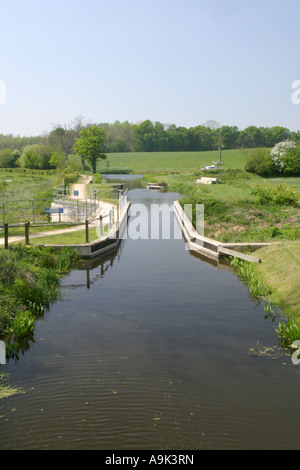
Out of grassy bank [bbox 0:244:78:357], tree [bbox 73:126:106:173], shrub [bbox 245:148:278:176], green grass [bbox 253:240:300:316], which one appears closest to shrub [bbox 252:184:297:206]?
green grass [bbox 253:240:300:316]

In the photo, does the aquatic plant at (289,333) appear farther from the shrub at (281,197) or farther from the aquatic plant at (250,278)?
the shrub at (281,197)

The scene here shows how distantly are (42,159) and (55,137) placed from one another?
17300 millimetres

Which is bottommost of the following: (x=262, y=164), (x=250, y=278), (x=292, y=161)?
(x=250, y=278)

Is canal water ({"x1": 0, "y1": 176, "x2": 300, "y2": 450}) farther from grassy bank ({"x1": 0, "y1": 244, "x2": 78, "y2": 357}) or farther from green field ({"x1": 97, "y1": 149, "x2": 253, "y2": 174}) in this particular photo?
green field ({"x1": 97, "y1": 149, "x2": 253, "y2": 174})

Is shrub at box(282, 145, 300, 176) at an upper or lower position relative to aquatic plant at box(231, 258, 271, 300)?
upper

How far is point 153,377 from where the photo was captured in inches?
340

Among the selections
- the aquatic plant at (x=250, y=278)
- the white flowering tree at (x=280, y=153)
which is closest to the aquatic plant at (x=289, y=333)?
the aquatic plant at (x=250, y=278)

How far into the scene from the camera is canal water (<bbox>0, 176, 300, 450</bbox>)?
6973 mm

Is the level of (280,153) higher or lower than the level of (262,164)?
higher

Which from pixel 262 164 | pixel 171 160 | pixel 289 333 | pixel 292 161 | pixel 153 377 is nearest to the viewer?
pixel 153 377

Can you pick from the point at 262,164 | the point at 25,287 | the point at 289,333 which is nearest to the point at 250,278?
the point at 289,333

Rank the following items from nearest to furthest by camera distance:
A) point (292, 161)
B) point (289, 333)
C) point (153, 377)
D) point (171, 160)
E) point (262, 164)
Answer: point (153, 377) < point (289, 333) < point (292, 161) < point (262, 164) < point (171, 160)

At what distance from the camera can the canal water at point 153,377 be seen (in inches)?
275

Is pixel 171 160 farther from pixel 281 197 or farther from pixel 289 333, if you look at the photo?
pixel 289 333
